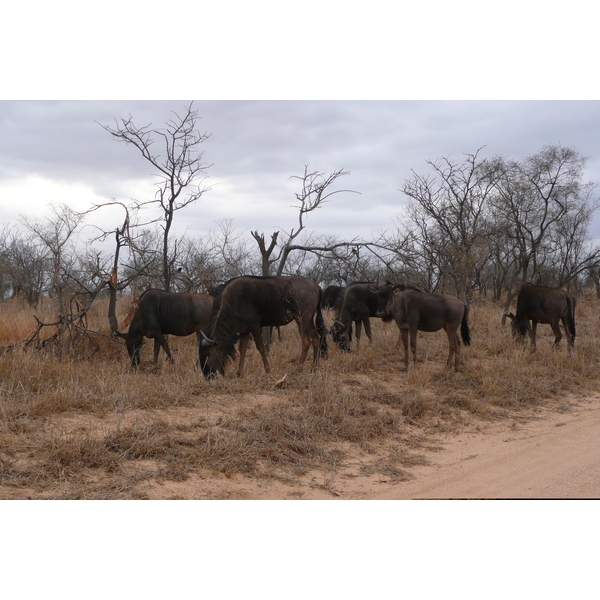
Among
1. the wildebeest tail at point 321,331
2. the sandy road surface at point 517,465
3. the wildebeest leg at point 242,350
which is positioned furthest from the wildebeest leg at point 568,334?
the wildebeest leg at point 242,350

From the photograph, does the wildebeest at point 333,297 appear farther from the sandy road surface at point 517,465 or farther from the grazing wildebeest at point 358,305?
the sandy road surface at point 517,465

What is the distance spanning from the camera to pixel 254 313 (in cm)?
982

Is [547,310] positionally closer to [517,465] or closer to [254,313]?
[254,313]

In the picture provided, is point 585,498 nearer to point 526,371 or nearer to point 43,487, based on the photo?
point 43,487

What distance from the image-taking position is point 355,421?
729 centimetres

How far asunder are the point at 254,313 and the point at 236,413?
2962mm

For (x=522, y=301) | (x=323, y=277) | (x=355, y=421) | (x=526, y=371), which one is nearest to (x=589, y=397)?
(x=526, y=371)

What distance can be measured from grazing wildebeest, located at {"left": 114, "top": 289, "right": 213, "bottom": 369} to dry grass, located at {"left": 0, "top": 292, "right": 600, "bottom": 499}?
0.46m

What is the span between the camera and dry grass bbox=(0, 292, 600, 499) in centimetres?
535

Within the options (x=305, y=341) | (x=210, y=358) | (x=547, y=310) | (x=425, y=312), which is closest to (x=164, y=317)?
(x=210, y=358)

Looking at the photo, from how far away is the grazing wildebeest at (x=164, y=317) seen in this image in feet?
36.5

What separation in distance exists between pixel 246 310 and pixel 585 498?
596cm

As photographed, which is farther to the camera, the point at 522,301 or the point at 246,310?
the point at 522,301

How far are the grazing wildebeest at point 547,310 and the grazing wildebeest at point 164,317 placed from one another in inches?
300
